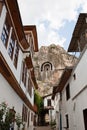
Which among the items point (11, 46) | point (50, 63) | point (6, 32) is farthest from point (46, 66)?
point (6, 32)

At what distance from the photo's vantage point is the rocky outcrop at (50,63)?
54531mm

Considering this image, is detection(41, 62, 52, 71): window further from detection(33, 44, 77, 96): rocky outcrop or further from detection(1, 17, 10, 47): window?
detection(1, 17, 10, 47): window

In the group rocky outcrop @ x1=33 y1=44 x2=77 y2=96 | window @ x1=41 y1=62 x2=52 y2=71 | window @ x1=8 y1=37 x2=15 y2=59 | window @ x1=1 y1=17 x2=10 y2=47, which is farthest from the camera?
window @ x1=41 y1=62 x2=52 y2=71

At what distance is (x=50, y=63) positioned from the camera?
58.8 meters

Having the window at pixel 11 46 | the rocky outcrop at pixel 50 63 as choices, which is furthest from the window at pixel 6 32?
the rocky outcrop at pixel 50 63

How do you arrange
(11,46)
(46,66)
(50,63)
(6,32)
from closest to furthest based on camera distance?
(6,32), (11,46), (50,63), (46,66)

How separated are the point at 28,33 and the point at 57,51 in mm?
46591

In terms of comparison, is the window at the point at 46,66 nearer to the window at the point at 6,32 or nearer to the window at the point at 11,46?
the window at the point at 11,46

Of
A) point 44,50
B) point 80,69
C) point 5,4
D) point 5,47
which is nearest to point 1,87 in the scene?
point 5,47

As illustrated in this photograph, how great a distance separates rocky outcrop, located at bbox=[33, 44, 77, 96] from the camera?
54.5 m

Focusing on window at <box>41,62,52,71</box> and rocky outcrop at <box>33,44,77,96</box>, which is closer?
rocky outcrop at <box>33,44,77,96</box>

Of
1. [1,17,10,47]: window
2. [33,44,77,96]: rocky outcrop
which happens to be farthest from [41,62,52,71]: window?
[1,17,10,47]: window

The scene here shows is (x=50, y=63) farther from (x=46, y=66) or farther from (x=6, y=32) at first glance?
(x=6, y=32)

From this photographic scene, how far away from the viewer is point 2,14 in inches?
266
